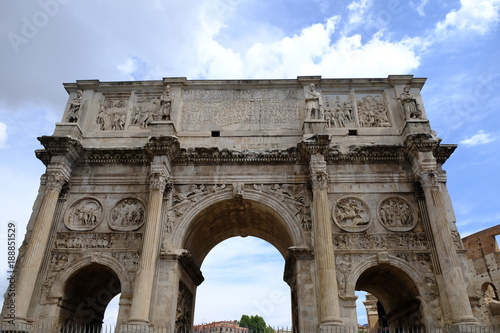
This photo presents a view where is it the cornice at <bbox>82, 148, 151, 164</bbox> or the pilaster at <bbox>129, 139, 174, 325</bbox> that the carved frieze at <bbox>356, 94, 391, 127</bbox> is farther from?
the cornice at <bbox>82, 148, 151, 164</bbox>

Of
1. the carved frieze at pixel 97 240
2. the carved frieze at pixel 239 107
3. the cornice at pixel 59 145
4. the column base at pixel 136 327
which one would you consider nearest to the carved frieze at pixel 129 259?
the carved frieze at pixel 97 240

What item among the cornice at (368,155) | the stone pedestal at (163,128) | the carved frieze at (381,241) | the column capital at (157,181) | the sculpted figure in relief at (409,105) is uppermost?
the sculpted figure in relief at (409,105)

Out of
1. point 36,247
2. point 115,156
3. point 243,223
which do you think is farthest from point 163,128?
point 36,247

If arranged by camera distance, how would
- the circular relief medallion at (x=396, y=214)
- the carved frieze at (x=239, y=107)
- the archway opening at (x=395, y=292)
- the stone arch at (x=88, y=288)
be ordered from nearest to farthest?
the stone arch at (x=88, y=288)
the archway opening at (x=395, y=292)
the circular relief medallion at (x=396, y=214)
the carved frieze at (x=239, y=107)

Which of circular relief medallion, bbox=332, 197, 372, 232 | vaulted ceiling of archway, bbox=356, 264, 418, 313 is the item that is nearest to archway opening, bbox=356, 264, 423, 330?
vaulted ceiling of archway, bbox=356, 264, 418, 313

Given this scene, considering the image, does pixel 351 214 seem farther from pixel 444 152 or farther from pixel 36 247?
pixel 36 247

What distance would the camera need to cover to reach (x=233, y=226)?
14438mm

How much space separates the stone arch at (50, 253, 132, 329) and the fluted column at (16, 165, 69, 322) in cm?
76

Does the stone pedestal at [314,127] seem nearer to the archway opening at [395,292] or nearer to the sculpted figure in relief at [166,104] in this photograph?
the archway opening at [395,292]

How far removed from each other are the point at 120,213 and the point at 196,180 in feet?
8.79

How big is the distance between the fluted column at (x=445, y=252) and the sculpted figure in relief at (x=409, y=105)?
237cm

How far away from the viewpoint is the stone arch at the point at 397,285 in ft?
35.0

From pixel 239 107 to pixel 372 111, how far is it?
4.98 m

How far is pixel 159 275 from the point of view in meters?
10.9
